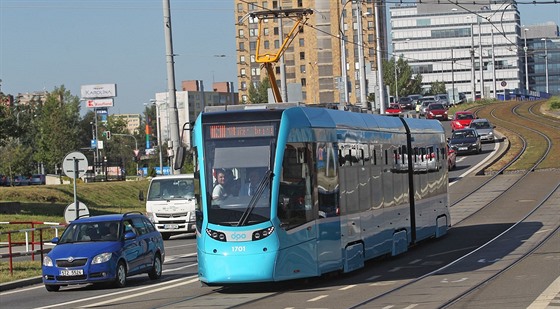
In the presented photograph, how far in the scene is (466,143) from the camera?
6588 centimetres

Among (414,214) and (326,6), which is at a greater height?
(326,6)

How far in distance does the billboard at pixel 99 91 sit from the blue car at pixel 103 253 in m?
157

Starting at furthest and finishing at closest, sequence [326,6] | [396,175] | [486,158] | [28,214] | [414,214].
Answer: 1. [326,6]
2. [486,158]
3. [28,214]
4. [414,214]
5. [396,175]

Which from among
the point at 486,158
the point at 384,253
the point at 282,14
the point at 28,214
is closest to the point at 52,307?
the point at 384,253

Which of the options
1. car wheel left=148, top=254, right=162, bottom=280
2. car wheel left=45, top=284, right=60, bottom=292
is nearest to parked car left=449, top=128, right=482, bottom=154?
car wheel left=148, top=254, right=162, bottom=280

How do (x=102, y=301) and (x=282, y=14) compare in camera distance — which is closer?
(x=102, y=301)

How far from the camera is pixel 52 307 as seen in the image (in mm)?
18406

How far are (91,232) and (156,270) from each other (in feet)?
6.27

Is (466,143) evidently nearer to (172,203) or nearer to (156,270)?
(172,203)

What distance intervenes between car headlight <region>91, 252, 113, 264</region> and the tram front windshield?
4106 millimetres

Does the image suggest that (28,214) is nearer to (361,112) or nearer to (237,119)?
(361,112)

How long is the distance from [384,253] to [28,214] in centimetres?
2882

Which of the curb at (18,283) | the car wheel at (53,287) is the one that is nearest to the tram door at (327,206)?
the car wheel at (53,287)

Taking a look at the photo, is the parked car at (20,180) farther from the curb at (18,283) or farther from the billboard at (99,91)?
the curb at (18,283)
